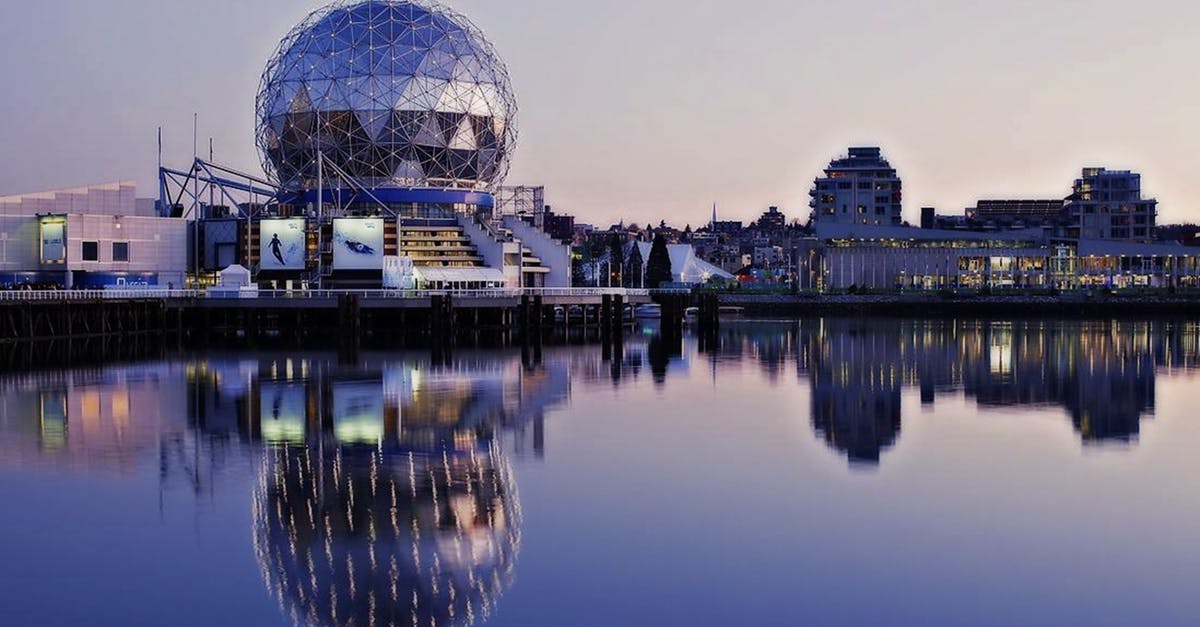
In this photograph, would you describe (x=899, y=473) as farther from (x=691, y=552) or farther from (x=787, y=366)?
(x=787, y=366)

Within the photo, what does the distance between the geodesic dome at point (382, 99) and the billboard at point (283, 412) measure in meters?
48.1

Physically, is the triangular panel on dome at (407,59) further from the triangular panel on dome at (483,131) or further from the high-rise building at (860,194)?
the high-rise building at (860,194)

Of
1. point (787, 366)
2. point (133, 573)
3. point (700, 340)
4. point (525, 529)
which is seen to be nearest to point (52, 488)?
point (133, 573)

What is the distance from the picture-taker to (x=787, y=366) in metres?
48.8

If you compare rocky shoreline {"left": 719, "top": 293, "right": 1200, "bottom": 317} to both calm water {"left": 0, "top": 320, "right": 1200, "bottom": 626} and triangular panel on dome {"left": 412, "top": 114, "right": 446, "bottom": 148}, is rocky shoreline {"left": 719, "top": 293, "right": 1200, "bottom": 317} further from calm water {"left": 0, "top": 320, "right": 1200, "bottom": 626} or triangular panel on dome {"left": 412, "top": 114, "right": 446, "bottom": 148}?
calm water {"left": 0, "top": 320, "right": 1200, "bottom": 626}

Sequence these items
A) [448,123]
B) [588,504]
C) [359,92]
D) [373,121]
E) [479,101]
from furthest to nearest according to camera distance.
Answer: [479,101] < [448,123] < [373,121] < [359,92] < [588,504]

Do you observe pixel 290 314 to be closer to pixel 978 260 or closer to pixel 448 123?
pixel 448 123

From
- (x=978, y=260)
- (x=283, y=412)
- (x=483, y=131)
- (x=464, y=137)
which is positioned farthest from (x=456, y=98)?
(x=978, y=260)

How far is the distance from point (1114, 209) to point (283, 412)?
169964mm

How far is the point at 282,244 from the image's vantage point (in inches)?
2997

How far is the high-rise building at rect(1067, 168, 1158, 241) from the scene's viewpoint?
180125mm

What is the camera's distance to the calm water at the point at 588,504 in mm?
14289

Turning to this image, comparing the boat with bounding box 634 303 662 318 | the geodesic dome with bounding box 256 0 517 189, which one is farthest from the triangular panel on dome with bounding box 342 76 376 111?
the boat with bounding box 634 303 662 318

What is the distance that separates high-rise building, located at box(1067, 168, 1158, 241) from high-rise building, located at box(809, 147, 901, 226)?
27819mm
